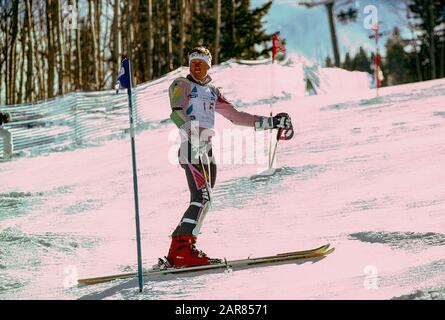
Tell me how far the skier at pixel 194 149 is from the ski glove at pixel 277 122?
0.52 m

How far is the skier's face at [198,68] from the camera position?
5004 millimetres

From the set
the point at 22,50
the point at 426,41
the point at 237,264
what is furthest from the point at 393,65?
the point at 237,264

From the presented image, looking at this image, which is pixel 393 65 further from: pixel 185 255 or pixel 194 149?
pixel 185 255

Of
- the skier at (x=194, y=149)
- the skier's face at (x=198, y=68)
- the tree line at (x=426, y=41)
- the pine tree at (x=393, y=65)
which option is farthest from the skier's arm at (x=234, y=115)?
the pine tree at (x=393, y=65)

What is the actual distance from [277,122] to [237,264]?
1.29 m

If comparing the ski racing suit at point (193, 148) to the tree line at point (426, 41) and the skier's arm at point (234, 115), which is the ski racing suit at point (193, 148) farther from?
the tree line at point (426, 41)

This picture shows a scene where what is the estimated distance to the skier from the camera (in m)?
4.84

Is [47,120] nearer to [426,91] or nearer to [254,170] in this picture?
[254,170]

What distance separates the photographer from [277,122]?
521 centimetres

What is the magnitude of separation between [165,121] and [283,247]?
33.6 ft

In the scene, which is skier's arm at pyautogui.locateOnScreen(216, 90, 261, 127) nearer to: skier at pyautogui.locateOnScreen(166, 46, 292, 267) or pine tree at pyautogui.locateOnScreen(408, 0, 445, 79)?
skier at pyautogui.locateOnScreen(166, 46, 292, 267)

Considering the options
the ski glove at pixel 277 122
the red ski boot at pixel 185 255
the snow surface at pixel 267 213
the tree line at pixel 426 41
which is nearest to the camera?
the snow surface at pixel 267 213

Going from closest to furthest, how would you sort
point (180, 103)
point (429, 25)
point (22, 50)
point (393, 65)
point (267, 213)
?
point (180, 103), point (267, 213), point (22, 50), point (429, 25), point (393, 65)

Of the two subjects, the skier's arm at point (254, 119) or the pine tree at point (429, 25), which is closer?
the skier's arm at point (254, 119)
